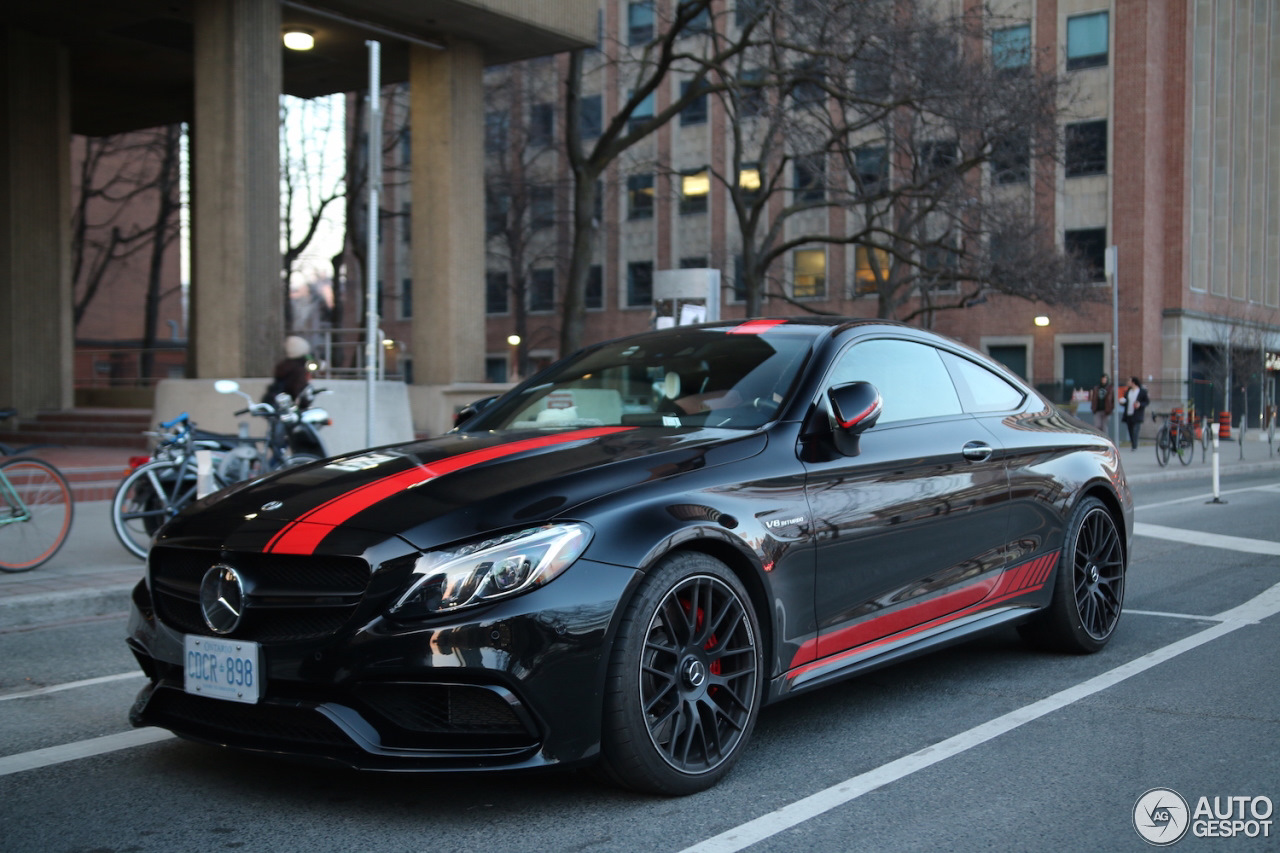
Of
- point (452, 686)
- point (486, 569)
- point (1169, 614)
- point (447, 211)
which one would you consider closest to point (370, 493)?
point (486, 569)

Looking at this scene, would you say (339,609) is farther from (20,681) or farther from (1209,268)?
(1209,268)

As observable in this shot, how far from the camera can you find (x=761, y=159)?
1085 inches

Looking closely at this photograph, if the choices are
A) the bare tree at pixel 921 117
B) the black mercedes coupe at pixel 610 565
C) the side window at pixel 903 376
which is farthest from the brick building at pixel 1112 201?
the black mercedes coupe at pixel 610 565

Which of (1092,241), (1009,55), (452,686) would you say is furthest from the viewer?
(1092,241)

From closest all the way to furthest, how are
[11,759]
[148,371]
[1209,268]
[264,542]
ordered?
[264,542] < [11,759] < [148,371] < [1209,268]

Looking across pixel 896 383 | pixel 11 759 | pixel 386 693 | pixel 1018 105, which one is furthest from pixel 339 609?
pixel 1018 105

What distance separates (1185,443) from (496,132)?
26620 mm

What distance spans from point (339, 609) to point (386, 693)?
10.6 inches

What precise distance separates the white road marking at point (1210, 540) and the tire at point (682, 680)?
23.2 ft

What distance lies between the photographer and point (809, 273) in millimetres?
47750

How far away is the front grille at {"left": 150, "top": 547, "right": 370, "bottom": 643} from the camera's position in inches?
131

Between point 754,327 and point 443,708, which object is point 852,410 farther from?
point 443,708

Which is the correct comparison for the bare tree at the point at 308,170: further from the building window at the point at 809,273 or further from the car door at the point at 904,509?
the car door at the point at 904,509

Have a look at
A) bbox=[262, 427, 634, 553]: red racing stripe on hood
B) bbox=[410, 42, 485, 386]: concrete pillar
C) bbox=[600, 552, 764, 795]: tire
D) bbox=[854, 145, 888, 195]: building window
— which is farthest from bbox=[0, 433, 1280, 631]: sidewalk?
bbox=[854, 145, 888, 195]: building window
